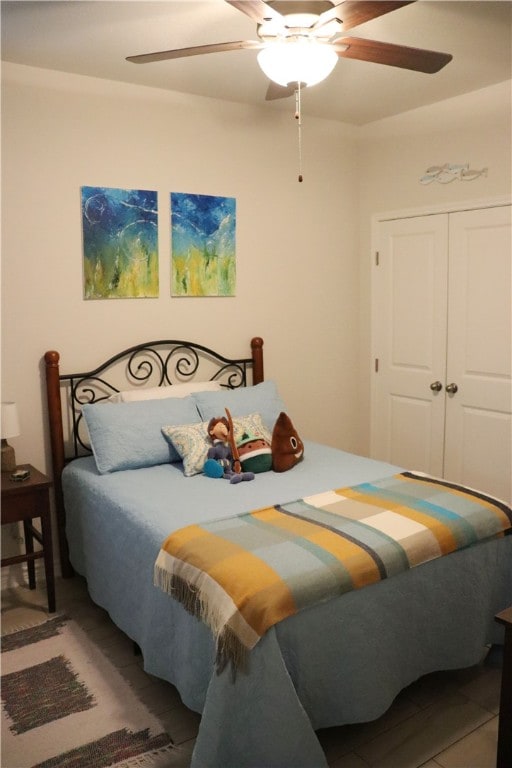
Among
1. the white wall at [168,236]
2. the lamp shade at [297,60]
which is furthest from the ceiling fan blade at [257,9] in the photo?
the white wall at [168,236]

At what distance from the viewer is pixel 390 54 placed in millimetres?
2312

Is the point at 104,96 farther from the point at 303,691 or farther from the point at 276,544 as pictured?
the point at 303,691

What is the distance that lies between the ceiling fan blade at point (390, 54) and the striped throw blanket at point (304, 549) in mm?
1654

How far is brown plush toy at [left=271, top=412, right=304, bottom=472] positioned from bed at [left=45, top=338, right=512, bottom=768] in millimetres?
48

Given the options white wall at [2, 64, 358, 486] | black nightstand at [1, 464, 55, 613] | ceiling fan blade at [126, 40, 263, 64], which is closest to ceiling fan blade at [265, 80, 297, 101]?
ceiling fan blade at [126, 40, 263, 64]

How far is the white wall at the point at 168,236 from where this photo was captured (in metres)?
3.25

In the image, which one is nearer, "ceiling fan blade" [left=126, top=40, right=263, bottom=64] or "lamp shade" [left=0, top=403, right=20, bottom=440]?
"ceiling fan blade" [left=126, top=40, right=263, bottom=64]

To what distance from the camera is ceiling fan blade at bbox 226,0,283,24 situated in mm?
1945

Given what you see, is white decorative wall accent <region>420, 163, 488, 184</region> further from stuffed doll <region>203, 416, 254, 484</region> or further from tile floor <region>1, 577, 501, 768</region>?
tile floor <region>1, 577, 501, 768</region>

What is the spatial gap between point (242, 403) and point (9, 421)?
1.18 meters

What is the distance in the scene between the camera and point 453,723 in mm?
2273

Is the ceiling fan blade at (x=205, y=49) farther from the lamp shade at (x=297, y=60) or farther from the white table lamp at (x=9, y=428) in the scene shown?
the white table lamp at (x=9, y=428)

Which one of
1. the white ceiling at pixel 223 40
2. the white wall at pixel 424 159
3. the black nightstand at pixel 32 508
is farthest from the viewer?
the white wall at pixel 424 159

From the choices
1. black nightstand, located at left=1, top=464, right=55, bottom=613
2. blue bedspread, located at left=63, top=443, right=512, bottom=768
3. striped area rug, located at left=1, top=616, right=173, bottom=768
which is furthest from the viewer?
black nightstand, located at left=1, top=464, right=55, bottom=613
